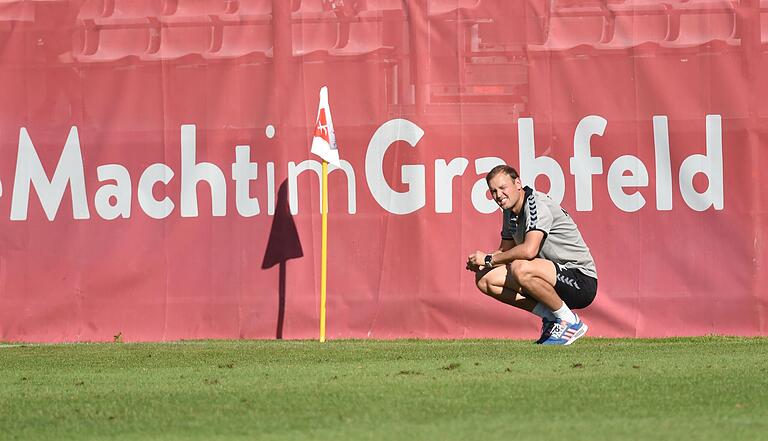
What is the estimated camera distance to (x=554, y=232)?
8258 millimetres

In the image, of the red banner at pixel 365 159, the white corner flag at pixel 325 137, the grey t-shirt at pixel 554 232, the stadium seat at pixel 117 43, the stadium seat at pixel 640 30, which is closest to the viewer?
the grey t-shirt at pixel 554 232

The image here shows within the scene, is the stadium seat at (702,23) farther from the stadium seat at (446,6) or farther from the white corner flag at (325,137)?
the white corner flag at (325,137)

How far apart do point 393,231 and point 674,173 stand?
2.26 metres

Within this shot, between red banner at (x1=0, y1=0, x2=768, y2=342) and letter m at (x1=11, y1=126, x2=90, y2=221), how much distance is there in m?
0.02

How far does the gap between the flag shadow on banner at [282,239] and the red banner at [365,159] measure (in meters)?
0.02

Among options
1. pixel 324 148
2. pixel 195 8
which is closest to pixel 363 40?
pixel 324 148

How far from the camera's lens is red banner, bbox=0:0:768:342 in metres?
9.94

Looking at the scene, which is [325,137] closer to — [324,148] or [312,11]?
[324,148]

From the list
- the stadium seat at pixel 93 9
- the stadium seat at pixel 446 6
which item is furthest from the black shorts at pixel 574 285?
the stadium seat at pixel 93 9

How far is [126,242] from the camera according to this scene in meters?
10.3

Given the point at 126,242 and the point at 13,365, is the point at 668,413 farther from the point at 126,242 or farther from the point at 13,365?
the point at 126,242

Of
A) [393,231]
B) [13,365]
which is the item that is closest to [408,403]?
[13,365]

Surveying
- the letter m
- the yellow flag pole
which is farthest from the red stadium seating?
the yellow flag pole

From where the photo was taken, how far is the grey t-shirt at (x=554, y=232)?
808 cm
